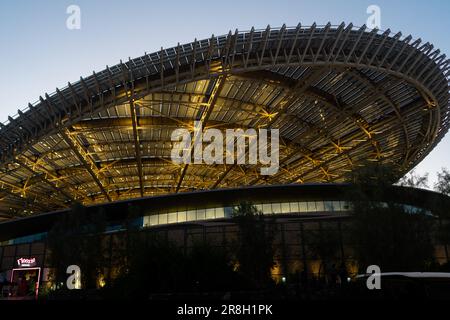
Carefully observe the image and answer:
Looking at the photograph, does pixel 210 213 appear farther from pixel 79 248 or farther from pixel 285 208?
pixel 79 248

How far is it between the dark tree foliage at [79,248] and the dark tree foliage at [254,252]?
366 inches

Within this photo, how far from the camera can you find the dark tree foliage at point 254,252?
23594mm

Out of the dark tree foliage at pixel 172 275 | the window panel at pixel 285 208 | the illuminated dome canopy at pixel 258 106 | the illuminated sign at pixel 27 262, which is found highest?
the illuminated dome canopy at pixel 258 106

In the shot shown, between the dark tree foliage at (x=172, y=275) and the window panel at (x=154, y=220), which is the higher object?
the window panel at (x=154, y=220)

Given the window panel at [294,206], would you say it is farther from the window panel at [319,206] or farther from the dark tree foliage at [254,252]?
the dark tree foliage at [254,252]

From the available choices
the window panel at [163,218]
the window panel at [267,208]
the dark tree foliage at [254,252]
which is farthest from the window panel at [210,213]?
the dark tree foliage at [254,252]

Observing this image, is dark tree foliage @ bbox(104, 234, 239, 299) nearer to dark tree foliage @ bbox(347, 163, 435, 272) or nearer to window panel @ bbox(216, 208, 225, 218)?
dark tree foliage @ bbox(347, 163, 435, 272)

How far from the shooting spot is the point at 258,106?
141 ft

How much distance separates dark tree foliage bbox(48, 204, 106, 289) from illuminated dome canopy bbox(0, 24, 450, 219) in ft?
32.1

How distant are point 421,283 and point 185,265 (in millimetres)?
11791

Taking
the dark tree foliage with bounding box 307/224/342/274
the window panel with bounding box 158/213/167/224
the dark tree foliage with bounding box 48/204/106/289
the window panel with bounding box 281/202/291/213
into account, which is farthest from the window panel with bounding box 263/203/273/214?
the dark tree foliage with bounding box 48/204/106/289

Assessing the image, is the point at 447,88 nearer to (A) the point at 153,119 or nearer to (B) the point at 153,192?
(A) the point at 153,119
